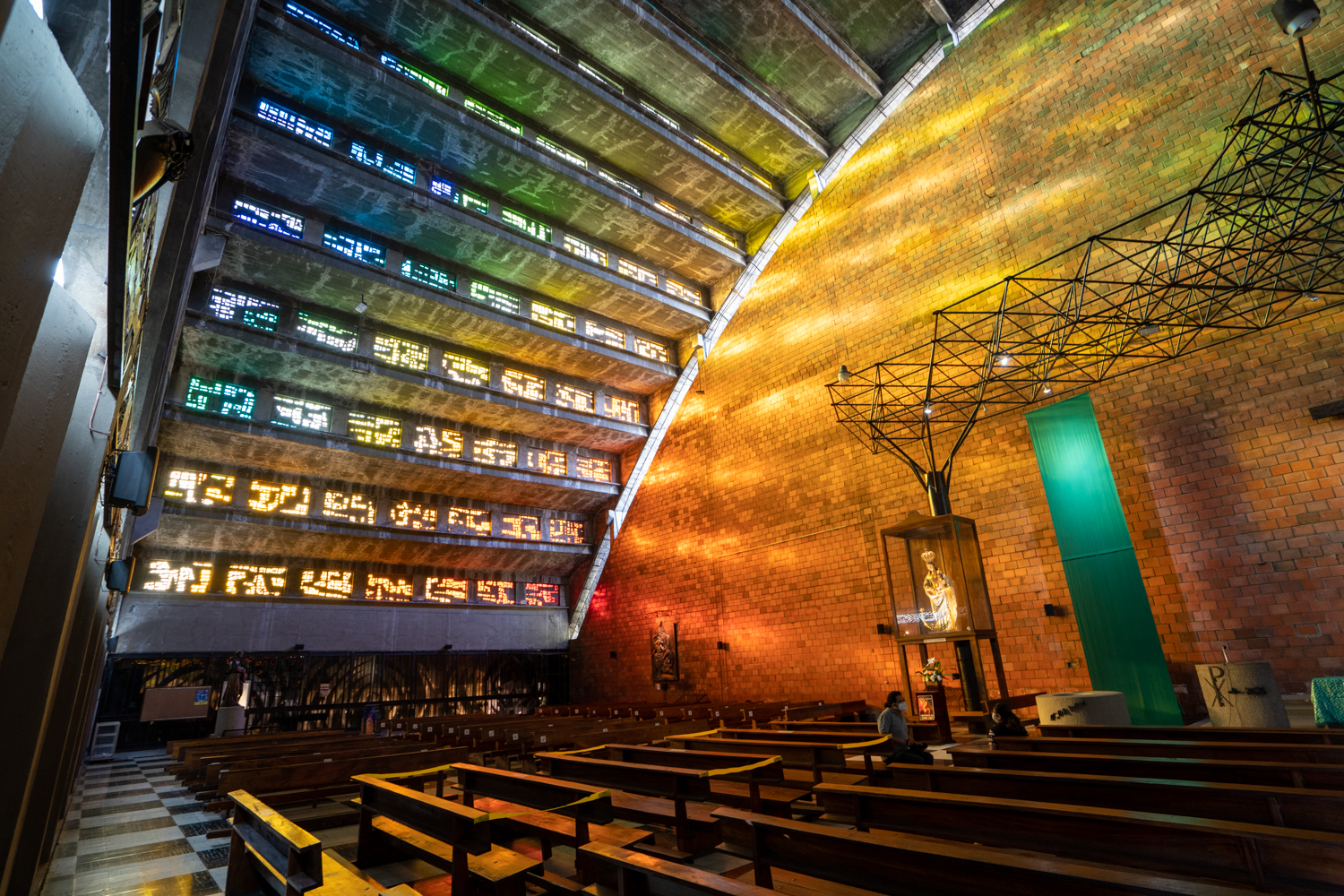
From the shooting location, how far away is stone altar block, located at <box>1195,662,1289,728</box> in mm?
6477

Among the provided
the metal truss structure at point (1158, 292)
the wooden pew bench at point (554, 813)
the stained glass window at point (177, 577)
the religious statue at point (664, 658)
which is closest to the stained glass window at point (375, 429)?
the stained glass window at point (177, 577)

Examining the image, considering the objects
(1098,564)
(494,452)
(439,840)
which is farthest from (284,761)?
(494,452)

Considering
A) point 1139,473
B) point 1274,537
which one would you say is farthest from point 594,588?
point 1274,537

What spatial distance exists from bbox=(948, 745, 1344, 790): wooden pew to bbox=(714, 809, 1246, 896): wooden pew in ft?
5.20

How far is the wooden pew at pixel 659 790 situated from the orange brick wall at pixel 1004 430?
7.86 m

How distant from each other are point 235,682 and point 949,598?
15.5 metres

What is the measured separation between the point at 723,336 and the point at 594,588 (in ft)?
28.1

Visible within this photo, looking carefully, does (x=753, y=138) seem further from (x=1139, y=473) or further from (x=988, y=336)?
(x=1139, y=473)

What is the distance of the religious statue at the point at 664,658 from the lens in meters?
15.5

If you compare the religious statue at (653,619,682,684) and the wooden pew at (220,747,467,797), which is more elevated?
the religious statue at (653,619,682,684)

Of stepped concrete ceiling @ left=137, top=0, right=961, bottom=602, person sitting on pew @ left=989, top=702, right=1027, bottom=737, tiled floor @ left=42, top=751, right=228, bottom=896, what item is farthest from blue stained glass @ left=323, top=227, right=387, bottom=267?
person sitting on pew @ left=989, top=702, right=1027, bottom=737

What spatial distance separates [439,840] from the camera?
3.50 metres

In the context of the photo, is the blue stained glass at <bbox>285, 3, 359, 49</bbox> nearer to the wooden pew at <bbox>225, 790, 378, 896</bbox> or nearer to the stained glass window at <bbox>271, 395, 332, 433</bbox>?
the stained glass window at <bbox>271, 395, 332, 433</bbox>

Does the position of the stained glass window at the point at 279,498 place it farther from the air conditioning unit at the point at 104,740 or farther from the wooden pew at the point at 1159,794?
the wooden pew at the point at 1159,794
